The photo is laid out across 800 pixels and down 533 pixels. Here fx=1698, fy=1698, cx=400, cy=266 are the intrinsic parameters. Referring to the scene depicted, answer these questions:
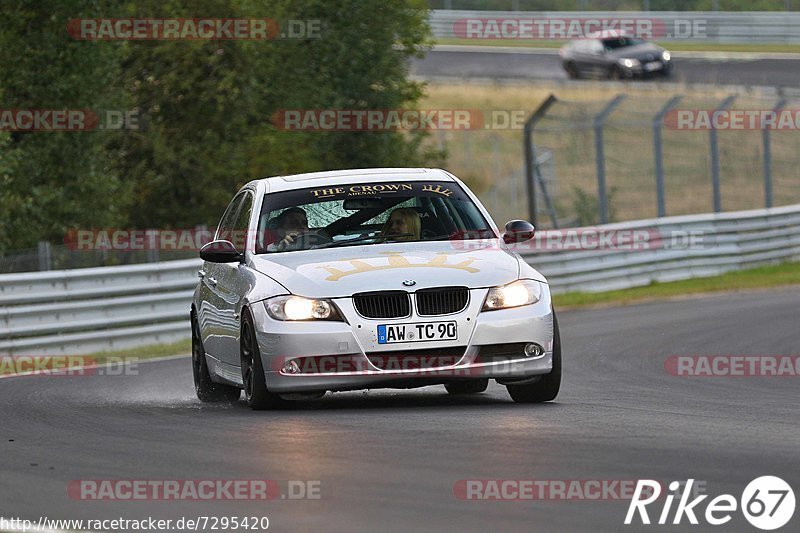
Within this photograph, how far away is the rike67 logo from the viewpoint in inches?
243

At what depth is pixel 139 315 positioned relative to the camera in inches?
792

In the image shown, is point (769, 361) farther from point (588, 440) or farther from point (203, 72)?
point (203, 72)

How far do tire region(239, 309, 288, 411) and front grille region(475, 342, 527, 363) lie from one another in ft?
4.29

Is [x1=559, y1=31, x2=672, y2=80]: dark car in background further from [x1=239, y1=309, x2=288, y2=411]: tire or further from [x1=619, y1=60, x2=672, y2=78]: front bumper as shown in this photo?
[x1=239, y1=309, x2=288, y2=411]: tire

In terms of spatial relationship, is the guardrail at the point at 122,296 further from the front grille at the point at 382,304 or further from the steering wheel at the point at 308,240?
the front grille at the point at 382,304

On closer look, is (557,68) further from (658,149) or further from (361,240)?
(361,240)

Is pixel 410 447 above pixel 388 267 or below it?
below

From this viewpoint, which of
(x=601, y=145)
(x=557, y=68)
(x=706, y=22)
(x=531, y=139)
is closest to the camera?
(x=601, y=145)

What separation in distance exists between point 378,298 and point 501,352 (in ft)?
2.65

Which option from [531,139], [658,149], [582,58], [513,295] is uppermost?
[513,295]

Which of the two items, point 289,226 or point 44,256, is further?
point 44,256

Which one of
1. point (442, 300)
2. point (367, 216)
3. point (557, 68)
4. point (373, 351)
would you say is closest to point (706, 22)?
point (557, 68)

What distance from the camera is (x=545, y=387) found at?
34.5ft

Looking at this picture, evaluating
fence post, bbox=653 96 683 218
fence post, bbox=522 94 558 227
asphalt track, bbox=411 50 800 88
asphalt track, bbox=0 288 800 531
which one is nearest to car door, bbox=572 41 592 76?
asphalt track, bbox=411 50 800 88
